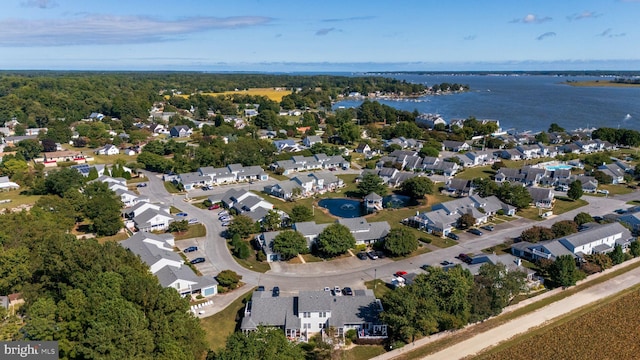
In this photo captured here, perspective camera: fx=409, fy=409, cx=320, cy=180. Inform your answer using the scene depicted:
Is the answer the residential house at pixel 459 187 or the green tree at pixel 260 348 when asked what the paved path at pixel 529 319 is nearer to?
the green tree at pixel 260 348

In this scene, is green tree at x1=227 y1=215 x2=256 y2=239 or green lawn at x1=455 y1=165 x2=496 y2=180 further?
green lawn at x1=455 y1=165 x2=496 y2=180

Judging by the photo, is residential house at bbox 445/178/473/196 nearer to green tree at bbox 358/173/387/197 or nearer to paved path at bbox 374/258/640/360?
green tree at bbox 358/173/387/197

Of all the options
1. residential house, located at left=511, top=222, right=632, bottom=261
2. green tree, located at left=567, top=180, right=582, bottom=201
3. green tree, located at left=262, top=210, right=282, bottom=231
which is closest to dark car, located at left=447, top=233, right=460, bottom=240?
residential house, located at left=511, top=222, right=632, bottom=261

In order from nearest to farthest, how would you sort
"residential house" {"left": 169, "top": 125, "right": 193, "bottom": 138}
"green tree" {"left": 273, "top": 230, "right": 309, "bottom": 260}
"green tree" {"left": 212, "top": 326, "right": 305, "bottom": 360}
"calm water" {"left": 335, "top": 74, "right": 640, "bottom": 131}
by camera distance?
1. "green tree" {"left": 212, "top": 326, "right": 305, "bottom": 360}
2. "green tree" {"left": 273, "top": 230, "right": 309, "bottom": 260}
3. "residential house" {"left": 169, "top": 125, "right": 193, "bottom": 138}
4. "calm water" {"left": 335, "top": 74, "right": 640, "bottom": 131}

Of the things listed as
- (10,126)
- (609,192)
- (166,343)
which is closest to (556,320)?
(166,343)

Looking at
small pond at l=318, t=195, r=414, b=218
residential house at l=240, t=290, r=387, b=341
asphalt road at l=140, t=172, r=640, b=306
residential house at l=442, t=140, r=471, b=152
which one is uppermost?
residential house at l=442, t=140, r=471, b=152

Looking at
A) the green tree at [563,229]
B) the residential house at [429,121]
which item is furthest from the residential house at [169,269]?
the residential house at [429,121]
